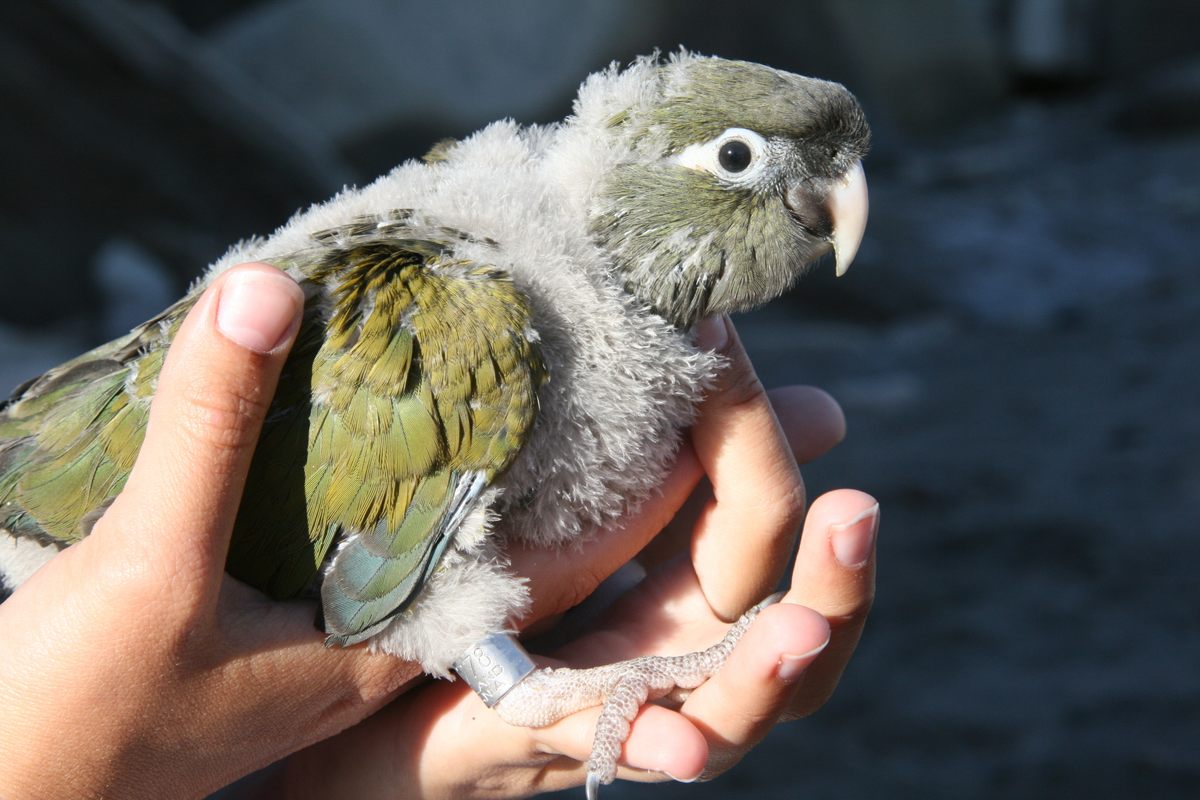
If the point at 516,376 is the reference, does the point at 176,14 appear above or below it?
above

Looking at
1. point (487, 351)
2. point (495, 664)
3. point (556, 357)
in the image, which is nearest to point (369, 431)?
point (487, 351)

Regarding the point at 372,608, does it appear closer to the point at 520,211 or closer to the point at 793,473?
the point at 520,211

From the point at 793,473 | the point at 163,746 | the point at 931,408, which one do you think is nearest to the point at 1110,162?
the point at 931,408

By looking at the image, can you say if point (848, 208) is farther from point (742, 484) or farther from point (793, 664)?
point (793, 664)

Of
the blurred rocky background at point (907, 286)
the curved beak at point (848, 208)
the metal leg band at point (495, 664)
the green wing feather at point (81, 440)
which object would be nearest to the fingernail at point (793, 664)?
the metal leg band at point (495, 664)

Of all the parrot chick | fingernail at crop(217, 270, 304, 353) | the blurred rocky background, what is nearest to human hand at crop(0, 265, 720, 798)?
fingernail at crop(217, 270, 304, 353)

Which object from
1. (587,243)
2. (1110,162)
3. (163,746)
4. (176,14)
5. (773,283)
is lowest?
(163,746)
